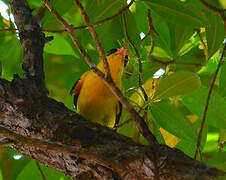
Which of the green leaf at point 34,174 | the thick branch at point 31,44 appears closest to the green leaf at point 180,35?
the thick branch at point 31,44

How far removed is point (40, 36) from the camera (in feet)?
5.90

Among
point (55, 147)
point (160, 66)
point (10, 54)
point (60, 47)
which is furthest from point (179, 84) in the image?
point (10, 54)

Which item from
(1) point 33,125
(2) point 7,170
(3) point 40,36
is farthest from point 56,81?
(1) point 33,125

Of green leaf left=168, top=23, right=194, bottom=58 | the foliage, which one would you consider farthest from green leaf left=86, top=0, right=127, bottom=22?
green leaf left=168, top=23, right=194, bottom=58

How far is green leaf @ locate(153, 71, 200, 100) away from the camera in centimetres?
137

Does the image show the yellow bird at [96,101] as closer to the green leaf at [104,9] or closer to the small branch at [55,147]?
the green leaf at [104,9]

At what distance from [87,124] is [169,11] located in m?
0.54

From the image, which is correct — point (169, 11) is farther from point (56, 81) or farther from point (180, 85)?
point (56, 81)

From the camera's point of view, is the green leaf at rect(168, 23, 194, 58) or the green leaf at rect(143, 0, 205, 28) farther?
the green leaf at rect(168, 23, 194, 58)

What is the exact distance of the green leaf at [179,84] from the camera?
4.50 ft

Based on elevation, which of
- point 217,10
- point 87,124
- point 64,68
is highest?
point 64,68

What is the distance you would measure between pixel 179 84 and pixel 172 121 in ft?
0.82

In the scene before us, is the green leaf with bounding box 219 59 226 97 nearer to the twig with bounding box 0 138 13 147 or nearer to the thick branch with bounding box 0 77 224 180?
the thick branch with bounding box 0 77 224 180

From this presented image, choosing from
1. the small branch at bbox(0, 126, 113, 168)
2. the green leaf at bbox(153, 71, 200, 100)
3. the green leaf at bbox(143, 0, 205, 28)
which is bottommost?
the small branch at bbox(0, 126, 113, 168)
